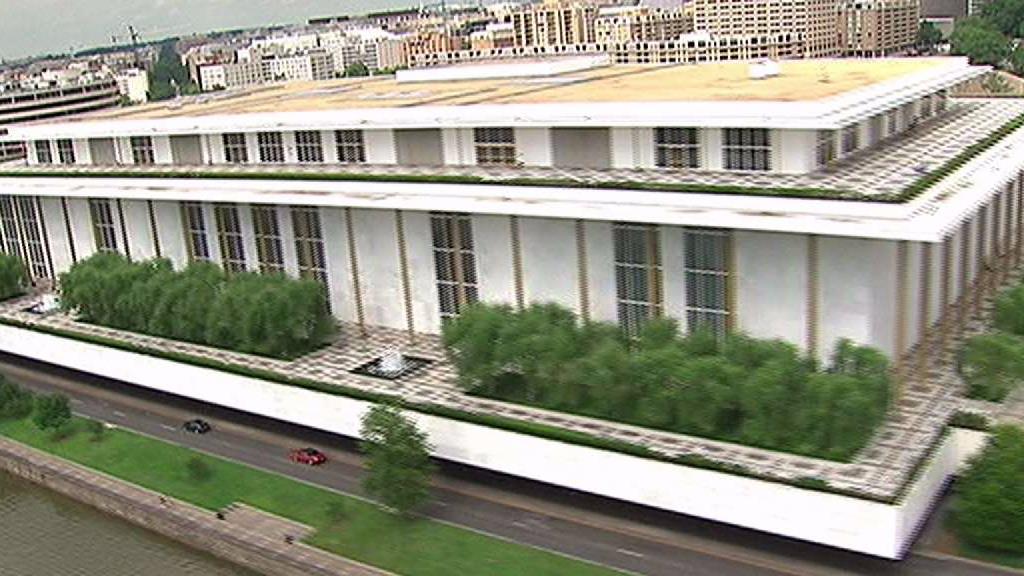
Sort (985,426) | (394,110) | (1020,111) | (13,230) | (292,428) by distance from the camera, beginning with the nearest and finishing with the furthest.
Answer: (985,426) < (292,428) < (394,110) < (1020,111) < (13,230)

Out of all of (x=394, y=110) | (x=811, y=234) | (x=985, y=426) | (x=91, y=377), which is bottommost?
(x=91, y=377)

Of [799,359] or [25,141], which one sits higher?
[25,141]

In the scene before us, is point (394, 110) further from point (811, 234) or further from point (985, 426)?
point (985, 426)

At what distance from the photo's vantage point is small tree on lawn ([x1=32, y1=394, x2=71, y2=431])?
3847cm

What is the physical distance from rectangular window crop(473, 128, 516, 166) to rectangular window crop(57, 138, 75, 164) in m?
24.7

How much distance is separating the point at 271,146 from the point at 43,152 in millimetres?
17310

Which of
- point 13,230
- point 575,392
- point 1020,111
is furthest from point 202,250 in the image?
point 1020,111

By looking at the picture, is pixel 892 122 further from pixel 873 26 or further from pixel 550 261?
pixel 873 26

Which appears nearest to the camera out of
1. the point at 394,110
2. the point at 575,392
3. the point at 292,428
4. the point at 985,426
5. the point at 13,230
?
the point at 985,426

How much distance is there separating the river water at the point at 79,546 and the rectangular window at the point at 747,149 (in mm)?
18150

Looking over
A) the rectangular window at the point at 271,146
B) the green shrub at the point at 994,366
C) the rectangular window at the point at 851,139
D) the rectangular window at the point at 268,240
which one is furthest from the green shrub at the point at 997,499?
the rectangular window at the point at 271,146

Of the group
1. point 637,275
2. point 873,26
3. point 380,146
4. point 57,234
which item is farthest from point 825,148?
point 873,26

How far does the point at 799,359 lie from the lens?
92.1 feet

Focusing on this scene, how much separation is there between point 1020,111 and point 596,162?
19982 millimetres
